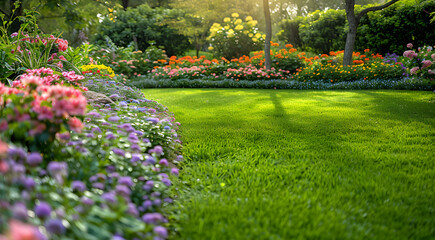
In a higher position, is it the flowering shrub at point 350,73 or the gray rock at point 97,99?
the flowering shrub at point 350,73

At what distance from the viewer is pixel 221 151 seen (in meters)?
3.45

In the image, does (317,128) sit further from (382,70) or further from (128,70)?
(128,70)

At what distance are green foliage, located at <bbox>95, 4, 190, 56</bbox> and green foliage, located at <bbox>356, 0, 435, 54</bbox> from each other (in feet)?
36.8

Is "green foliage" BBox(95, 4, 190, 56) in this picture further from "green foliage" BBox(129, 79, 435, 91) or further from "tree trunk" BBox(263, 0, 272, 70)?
"tree trunk" BBox(263, 0, 272, 70)

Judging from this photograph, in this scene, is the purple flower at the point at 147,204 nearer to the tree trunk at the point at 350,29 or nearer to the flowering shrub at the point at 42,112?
the flowering shrub at the point at 42,112

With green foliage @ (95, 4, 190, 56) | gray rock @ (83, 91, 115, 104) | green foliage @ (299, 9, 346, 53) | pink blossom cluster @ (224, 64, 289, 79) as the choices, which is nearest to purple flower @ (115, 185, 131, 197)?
Result: gray rock @ (83, 91, 115, 104)

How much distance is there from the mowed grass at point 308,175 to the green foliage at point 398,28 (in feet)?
27.5

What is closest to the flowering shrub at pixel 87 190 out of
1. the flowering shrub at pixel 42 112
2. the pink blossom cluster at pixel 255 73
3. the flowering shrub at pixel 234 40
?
the flowering shrub at pixel 42 112

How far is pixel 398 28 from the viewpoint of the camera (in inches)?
492

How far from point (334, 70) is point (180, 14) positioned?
1272cm

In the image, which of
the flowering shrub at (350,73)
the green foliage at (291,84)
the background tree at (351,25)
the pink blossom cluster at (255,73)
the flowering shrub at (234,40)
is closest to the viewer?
the green foliage at (291,84)

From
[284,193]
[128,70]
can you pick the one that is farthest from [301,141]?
[128,70]

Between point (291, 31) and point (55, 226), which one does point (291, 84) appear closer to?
point (55, 226)

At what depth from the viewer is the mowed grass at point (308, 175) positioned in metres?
1.96
